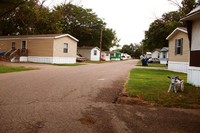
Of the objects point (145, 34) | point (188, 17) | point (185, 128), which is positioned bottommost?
point (185, 128)

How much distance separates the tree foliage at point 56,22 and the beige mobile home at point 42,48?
443 centimetres

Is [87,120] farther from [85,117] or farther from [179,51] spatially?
[179,51]

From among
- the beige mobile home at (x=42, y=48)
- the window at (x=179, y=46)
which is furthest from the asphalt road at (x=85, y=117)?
the beige mobile home at (x=42, y=48)

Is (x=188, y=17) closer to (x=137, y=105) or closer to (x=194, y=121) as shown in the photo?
(x=137, y=105)

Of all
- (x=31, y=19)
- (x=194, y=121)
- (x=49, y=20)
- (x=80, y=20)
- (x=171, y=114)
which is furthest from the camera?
(x=80, y=20)

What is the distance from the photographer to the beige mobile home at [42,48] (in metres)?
29.8

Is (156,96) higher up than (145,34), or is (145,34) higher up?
(145,34)

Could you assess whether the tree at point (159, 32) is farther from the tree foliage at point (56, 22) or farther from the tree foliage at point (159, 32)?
the tree foliage at point (56, 22)

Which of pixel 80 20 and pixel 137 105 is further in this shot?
pixel 80 20

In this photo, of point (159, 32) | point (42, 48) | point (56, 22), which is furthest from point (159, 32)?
point (42, 48)

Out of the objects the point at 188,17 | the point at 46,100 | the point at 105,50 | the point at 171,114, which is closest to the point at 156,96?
the point at 171,114

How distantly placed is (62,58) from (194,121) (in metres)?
27.5

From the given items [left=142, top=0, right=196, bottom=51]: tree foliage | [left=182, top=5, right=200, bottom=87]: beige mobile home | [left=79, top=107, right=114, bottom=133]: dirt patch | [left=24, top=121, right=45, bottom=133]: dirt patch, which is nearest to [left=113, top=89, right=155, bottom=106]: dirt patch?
[left=79, top=107, right=114, bottom=133]: dirt patch

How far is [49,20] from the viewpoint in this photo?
140 feet
